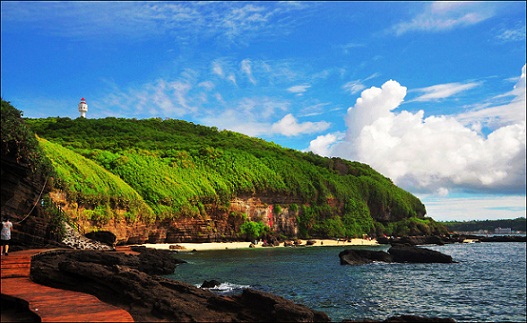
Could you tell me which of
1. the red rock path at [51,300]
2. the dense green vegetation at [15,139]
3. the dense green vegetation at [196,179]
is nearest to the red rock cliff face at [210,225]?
the dense green vegetation at [196,179]

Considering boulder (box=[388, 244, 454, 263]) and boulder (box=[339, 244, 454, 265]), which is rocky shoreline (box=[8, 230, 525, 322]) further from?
boulder (box=[388, 244, 454, 263])

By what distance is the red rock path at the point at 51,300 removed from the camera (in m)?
8.58

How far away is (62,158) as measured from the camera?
156 feet

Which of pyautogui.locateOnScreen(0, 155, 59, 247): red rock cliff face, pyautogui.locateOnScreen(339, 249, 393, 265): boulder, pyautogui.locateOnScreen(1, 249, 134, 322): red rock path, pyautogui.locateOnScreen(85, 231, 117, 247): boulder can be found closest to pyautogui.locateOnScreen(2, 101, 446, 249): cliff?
pyautogui.locateOnScreen(0, 155, 59, 247): red rock cliff face

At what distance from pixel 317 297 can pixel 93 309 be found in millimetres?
13490

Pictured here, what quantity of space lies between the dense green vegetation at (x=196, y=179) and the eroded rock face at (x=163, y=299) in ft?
98.1

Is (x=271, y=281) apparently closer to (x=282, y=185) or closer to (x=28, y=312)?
(x=28, y=312)

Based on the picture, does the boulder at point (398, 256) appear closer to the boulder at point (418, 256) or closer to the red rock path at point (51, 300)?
the boulder at point (418, 256)

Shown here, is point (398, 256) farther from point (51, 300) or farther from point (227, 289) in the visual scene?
point (51, 300)

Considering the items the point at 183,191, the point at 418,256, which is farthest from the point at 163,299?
the point at 183,191

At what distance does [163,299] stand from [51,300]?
285 cm

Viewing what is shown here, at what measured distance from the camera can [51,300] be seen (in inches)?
402

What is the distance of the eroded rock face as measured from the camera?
1022 centimetres

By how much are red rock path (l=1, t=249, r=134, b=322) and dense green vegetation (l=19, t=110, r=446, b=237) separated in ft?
93.3
